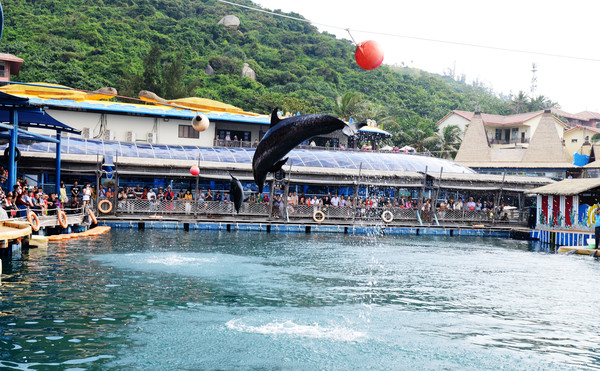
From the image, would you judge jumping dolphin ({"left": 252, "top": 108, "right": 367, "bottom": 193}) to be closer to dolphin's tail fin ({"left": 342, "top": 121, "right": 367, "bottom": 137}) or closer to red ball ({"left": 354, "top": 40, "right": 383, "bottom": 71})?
dolphin's tail fin ({"left": 342, "top": 121, "right": 367, "bottom": 137})

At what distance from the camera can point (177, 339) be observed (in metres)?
10.7

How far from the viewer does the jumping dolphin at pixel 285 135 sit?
761 centimetres

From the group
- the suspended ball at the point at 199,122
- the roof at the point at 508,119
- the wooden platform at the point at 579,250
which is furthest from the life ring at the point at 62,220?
the roof at the point at 508,119

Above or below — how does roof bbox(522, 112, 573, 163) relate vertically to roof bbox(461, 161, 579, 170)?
above

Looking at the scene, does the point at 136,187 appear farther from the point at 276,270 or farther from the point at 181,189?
the point at 276,270

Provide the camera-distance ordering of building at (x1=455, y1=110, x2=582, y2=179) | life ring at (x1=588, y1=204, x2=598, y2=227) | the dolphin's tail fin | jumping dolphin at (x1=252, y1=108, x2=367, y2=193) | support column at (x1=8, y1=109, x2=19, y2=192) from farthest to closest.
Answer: building at (x1=455, y1=110, x2=582, y2=179)
life ring at (x1=588, y1=204, x2=598, y2=227)
support column at (x1=8, y1=109, x2=19, y2=192)
jumping dolphin at (x1=252, y1=108, x2=367, y2=193)
the dolphin's tail fin

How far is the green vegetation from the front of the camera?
179 ft

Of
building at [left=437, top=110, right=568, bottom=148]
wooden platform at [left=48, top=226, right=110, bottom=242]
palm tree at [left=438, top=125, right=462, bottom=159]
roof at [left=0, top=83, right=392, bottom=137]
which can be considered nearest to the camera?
wooden platform at [left=48, top=226, right=110, bottom=242]

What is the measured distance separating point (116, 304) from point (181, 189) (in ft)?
68.9

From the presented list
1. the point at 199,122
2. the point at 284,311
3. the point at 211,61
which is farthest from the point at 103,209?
the point at 211,61

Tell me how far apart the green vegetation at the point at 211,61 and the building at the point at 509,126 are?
317 cm

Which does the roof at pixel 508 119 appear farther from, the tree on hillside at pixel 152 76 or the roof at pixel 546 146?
the tree on hillside at pixel 152 76

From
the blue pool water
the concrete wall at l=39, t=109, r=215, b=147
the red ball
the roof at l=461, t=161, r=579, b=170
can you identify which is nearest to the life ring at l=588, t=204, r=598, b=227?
the blue pool water

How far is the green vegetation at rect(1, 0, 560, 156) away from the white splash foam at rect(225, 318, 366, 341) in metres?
39.8
